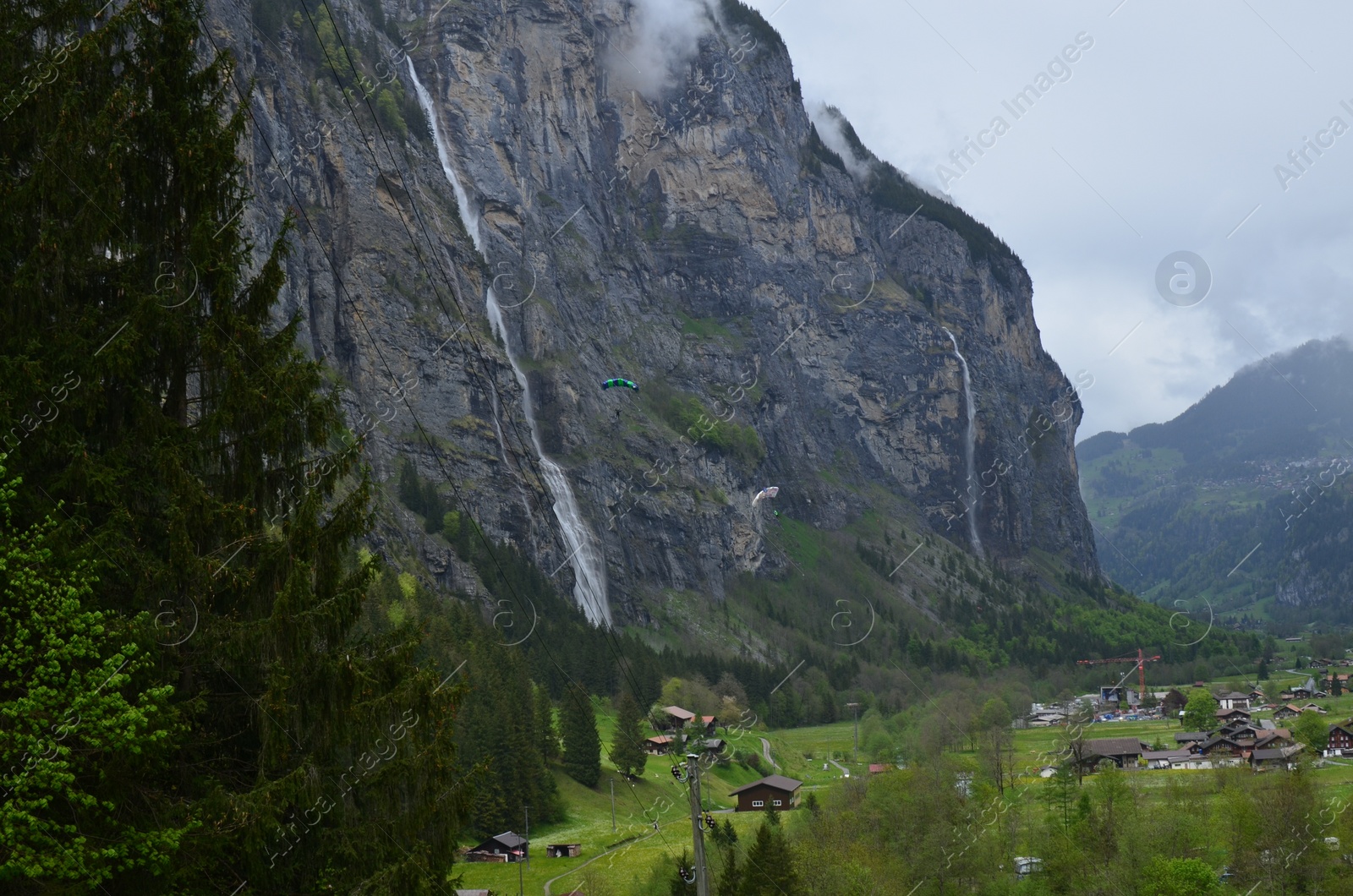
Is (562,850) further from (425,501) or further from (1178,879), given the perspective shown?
(425,501)

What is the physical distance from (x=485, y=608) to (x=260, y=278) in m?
134

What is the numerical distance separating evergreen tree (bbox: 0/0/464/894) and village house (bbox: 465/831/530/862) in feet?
168

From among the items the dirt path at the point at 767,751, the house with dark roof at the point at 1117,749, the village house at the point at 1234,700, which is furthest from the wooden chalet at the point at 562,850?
the village house at the point at 1234,700

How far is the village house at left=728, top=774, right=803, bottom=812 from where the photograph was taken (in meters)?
83.9

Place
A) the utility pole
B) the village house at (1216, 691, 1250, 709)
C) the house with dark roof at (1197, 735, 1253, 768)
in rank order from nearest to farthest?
the utility pole, the house with dark roof at (1197, 735, 1253, 768), the village house at (1216, 691, 1250, 709)

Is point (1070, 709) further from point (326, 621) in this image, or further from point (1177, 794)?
point (326, 621)

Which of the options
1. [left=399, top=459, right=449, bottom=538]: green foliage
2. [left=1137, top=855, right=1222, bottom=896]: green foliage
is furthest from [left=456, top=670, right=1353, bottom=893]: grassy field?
[left=399, top=459, right=449, bottom=538]: green foliage

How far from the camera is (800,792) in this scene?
3504 inches

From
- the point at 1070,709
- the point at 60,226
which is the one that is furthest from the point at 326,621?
the point at 1070,709

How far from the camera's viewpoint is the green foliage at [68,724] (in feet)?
40.1

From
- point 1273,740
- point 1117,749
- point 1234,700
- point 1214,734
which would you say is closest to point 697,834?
point 1117,749

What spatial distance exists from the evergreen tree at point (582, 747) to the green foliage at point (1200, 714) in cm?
7723

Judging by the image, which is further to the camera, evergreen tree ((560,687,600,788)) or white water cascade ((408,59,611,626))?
white water cascade ((408,59,611,626))

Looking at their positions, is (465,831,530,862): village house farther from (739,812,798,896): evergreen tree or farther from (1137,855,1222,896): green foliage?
(1137,855,1222,896): green foliage
